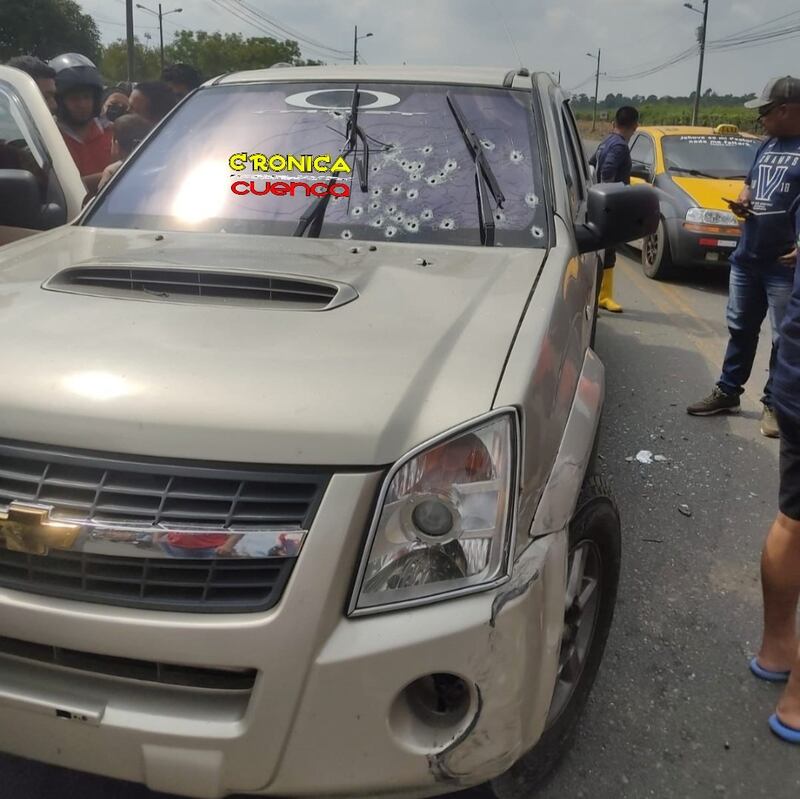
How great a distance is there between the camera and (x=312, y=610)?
60.4 inches

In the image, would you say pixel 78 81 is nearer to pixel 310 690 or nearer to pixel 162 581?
pixel 162 581

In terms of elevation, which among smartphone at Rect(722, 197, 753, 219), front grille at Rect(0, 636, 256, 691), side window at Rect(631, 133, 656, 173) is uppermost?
side window at Rect(631, 133, 656, 173)

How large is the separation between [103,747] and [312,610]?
513 millimetres

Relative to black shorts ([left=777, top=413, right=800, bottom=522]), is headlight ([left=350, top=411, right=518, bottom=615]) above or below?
above

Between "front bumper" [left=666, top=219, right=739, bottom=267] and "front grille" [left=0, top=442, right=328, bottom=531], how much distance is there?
777 centimetres

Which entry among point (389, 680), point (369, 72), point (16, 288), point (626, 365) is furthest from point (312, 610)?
point (626, 365)

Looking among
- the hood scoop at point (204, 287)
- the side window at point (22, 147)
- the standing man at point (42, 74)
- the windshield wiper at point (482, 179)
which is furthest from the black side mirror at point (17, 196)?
the standing man at point (42, 74)

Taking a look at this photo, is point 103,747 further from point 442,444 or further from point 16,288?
point 16,288

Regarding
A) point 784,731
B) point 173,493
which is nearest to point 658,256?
point 784,731

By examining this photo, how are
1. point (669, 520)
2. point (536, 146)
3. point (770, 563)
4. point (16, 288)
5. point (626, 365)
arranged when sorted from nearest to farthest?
1. point (16, 288)
2. point (770, 563)
3. point (536, 146)
4. point (669, 520)
5. point (626, 365)

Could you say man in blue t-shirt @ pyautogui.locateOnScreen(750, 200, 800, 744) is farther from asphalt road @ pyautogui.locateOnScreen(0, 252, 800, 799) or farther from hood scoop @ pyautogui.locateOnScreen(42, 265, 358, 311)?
hood scoop @ pyautogui.locateOnScreen(42, 265, 358, 311)

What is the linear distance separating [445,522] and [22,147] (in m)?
3.14

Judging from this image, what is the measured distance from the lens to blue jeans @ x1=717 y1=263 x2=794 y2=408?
4.61 metres

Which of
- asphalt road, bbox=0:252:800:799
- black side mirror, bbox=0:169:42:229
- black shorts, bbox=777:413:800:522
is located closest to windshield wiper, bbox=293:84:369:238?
black side mirror, bbox=0:169:42:229
